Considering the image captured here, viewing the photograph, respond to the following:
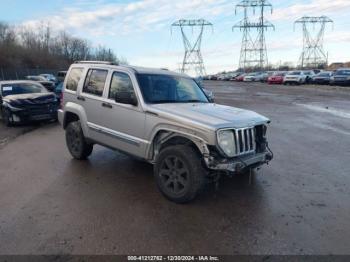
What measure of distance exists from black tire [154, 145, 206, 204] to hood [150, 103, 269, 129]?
459mm

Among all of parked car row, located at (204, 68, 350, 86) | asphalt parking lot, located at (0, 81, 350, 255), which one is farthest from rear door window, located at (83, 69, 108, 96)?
parked car row, located at (204, 68, 350, 86)

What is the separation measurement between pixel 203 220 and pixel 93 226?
4.57 ft

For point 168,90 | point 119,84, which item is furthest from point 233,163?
point 119,84

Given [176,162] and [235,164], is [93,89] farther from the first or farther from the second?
[235,164]

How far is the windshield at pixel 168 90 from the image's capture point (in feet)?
19.4

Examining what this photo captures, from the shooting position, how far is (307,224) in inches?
172

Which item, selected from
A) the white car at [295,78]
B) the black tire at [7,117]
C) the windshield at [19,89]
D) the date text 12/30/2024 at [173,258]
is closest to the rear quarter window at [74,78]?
the date text 12/30/2024 at [173,258]

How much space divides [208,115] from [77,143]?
11.1 feet

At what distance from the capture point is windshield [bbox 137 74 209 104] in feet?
19.4

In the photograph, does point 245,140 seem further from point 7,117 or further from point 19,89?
point 19,89

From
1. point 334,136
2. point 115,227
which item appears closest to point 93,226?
point 115,227

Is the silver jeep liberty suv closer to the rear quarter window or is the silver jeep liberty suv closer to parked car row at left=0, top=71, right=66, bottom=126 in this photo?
the rear quarter window

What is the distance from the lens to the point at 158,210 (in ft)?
15.7

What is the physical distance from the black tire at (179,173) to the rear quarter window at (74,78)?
3053mm
